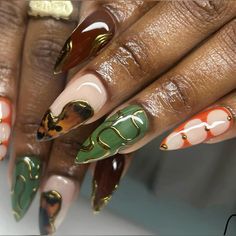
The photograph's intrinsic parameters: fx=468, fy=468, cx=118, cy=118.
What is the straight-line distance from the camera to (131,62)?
2.20ft

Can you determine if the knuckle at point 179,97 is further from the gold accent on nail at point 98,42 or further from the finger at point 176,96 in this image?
the gold accent on nail at point 98,42

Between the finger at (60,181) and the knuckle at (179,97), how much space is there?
148 mm

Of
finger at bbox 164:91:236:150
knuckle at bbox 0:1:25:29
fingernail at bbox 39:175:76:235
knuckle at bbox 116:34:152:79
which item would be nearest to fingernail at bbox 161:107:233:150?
finger at bbox 164:91:236:150

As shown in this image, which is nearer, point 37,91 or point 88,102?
point 88,102

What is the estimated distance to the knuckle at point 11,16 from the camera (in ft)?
2.68

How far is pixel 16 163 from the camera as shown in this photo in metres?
0.78

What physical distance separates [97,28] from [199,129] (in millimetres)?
206

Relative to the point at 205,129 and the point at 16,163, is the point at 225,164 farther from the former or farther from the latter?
the point at 16,163

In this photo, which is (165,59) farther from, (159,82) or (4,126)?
(4,126)

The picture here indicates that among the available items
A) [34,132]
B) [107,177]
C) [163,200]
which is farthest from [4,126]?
[163,200]

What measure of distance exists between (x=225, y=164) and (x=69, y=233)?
305 millimetres

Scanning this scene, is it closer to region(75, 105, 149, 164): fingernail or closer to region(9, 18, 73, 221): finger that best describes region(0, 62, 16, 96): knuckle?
region(9, 18, 73, 221): finger

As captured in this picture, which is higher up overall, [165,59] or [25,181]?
[165,59]

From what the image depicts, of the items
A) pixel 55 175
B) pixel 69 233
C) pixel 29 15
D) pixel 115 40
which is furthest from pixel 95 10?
pixel 69 233
